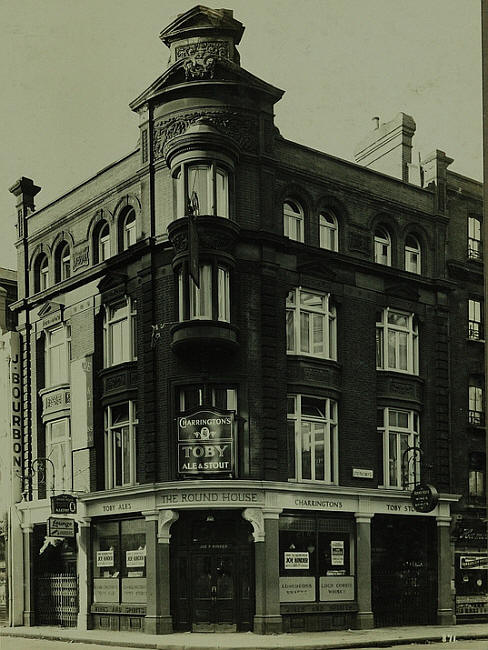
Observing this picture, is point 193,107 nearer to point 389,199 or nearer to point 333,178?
point 333,178

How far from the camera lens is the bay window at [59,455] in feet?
58.9

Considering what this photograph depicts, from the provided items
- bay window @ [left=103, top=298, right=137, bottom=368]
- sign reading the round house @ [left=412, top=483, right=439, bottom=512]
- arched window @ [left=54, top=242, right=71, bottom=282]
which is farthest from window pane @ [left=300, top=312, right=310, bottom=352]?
arched window @ [left=54, top=242, right=71, bottom=282]

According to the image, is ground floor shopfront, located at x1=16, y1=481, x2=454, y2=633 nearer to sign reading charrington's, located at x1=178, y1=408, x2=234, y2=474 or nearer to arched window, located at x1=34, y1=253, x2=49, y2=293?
sign reading charrington's, located at x1=178, y1=408, x2=234, y2=474

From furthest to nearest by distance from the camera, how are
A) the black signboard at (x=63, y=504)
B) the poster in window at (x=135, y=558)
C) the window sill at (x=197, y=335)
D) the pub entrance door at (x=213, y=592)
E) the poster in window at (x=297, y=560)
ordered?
the poster in window at (x=297, y=560), the pub entrance door at (x=213, y=592), the poster in window at (x=135, y=558), the black signboard at (x=63, y=504), the window sill at (x=197, y=335)

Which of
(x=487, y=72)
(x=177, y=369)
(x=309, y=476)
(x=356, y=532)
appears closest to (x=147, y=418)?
(x=177, y=369)

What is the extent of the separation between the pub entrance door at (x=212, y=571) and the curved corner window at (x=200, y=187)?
5.47 meters

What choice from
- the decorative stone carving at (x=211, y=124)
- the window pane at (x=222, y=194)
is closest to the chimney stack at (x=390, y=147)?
the decorative stone carving at (x=211, y=124)

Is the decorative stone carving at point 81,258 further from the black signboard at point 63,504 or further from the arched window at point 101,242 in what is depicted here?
the black signboard at point 63,504

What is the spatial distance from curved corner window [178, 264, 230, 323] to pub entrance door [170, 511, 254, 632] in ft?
12.1

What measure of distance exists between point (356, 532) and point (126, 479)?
15.4 ft

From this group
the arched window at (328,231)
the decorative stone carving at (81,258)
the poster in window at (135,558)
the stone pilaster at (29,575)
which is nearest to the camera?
the stone pilaster at (29,575)

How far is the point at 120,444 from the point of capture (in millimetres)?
18516

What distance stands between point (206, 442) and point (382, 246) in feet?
17.6

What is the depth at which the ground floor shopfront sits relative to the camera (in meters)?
18.1
